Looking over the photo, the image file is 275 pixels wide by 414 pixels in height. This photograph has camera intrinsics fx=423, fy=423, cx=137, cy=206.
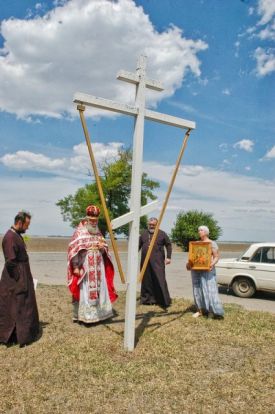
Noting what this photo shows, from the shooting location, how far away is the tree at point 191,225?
3441cm

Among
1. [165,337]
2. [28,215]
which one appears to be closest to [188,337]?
[165,337]

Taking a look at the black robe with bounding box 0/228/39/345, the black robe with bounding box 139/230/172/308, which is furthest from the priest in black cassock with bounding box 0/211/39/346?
the black robe with bounding box 139/230/172/308

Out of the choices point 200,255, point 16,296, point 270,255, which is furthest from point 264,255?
point 16,296

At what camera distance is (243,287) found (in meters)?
11.3

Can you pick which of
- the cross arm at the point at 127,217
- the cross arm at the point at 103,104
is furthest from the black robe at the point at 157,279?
the cross arm at the point at 103,104

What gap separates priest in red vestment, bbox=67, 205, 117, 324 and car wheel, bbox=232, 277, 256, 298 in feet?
Answer: 17.4

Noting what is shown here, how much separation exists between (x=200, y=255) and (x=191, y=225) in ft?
88.8

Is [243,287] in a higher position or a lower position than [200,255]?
lower

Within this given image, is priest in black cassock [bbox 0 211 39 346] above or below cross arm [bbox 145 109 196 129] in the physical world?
below

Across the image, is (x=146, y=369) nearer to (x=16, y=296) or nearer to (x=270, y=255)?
(x=16, y=296)

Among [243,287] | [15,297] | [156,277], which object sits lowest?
[243,287]

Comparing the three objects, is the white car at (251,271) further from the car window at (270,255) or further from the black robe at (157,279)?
the black robe at (157,279)

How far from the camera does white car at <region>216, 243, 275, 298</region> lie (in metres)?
10.9

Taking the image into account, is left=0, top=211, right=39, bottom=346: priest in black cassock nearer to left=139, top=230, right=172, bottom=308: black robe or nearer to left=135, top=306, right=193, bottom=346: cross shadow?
left=135, top=306, right=193, bottom=346: cross shadow
